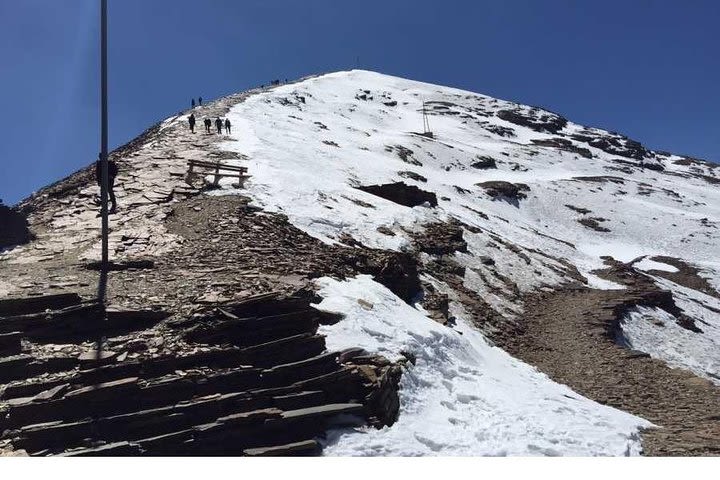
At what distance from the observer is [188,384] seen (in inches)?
350

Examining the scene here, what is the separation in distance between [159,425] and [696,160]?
13726 centimetres

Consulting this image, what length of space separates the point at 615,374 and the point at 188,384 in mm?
14142

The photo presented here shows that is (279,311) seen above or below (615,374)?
above

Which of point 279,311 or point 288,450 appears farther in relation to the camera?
point 279,311

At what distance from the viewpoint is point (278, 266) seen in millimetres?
15117

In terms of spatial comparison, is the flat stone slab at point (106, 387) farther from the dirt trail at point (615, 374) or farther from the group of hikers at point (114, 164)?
the dirt trail at point (615, 374)

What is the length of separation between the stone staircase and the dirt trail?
707 centimetres

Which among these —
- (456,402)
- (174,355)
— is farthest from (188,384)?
(456,402)

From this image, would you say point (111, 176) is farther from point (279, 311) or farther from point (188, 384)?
point (188, 384)

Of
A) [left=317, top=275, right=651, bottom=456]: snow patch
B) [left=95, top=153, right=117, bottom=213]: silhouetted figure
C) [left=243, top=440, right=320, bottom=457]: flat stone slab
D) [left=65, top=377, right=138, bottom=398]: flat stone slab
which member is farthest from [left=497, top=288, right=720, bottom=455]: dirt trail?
[left=95, top=153, right=117, bottom=213]: silhouetted figure

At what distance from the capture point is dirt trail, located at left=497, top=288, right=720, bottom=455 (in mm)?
12016

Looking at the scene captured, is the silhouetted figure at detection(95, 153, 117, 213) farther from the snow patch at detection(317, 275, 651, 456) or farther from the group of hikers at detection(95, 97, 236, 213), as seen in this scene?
the snow patch at detection(317, 275, 651, 456)
